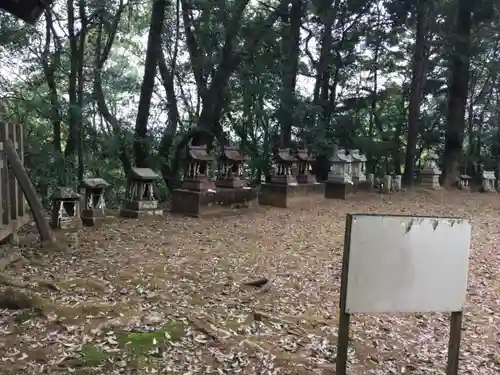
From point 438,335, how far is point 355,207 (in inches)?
256

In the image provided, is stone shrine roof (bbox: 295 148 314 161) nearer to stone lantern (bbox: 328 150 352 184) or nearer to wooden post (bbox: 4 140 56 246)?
stone lantern (bbox: 328 150 352 184)

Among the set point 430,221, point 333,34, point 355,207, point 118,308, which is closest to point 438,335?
point 430,221

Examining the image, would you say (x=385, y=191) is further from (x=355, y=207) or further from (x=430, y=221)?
(x=430, y=221)

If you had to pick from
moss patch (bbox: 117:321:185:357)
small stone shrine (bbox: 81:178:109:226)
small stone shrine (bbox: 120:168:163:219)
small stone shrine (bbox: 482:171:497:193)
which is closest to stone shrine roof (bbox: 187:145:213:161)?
small stone shrine (bbox: 120:168:163:219)

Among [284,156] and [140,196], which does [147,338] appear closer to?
[140,196]

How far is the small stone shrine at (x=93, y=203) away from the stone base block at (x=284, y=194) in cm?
387

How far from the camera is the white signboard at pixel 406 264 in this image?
2.53 m

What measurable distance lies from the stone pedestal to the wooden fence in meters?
2.33

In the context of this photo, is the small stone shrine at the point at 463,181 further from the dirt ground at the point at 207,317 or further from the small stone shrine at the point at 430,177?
the dirt ground at the point at 207,317

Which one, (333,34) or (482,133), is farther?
(482,133)

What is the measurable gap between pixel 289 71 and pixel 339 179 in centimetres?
280

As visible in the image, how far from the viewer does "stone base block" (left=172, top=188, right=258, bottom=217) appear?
26.7ft

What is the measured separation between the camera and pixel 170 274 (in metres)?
4.62

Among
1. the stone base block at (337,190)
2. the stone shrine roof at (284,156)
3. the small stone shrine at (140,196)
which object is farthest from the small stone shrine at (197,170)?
the stone base block at (337,190)
